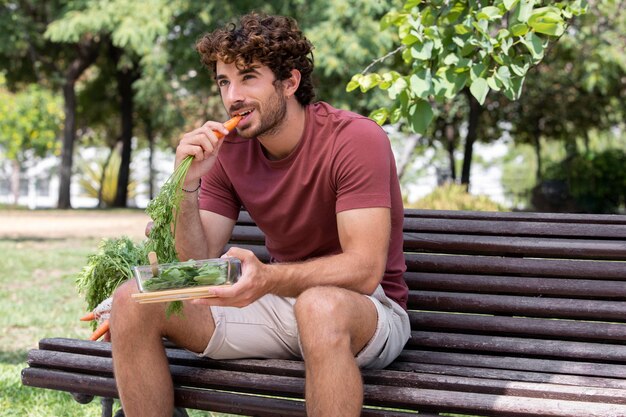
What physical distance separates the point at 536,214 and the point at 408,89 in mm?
824

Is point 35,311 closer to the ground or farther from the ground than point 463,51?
closer to the ground

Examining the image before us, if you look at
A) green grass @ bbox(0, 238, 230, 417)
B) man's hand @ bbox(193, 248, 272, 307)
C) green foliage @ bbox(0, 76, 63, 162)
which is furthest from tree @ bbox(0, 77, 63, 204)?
man's hand @ bbox(193, 248, 272, 307)

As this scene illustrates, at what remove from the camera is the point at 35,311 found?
7.35 metres

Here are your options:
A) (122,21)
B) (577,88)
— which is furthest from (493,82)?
(577,88)

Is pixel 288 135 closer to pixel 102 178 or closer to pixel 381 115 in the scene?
pixel 381 115

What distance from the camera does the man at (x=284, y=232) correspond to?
2.79 meters

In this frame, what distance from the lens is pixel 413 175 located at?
2577 centimetres

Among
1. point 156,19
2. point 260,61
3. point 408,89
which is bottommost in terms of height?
point 156,19

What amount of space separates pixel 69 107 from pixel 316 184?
69.0 ft

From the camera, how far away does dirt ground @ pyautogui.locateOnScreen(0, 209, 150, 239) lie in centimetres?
1447

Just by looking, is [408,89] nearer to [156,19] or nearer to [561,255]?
[561,255]

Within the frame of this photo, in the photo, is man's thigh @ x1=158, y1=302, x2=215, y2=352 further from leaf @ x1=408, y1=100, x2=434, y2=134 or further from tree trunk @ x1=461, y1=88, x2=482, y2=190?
tree trunk @ x1=461, y1=88, x2=482, y2=190

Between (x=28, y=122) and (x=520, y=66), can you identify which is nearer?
(x=520, y=66)

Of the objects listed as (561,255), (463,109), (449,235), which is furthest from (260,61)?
(463,109)
